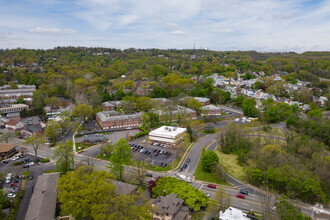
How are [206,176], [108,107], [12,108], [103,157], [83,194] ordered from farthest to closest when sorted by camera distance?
[108,107]
[12,108]
[103,157]
[206,176]
[83,194]

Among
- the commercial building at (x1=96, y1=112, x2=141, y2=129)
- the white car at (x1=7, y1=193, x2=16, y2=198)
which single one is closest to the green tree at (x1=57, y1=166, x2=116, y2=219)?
the white car at (x1=7, y1=193, x2=16, y2=198)

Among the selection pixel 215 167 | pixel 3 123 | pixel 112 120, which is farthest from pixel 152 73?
pixel 215 167

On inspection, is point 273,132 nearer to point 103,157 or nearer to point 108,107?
point 103,157

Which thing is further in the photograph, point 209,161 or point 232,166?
point 232,166

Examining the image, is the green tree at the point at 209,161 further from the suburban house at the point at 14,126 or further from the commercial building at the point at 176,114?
the suburban house at the point at 14,126

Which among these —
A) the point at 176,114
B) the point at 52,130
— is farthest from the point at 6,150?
the point at 176,114

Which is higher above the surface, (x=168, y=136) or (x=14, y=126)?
(x=168, y=136)

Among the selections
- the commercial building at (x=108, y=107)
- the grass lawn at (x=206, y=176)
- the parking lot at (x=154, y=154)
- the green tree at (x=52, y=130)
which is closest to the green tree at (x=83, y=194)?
the grass lawn at (x=206, y=176)
